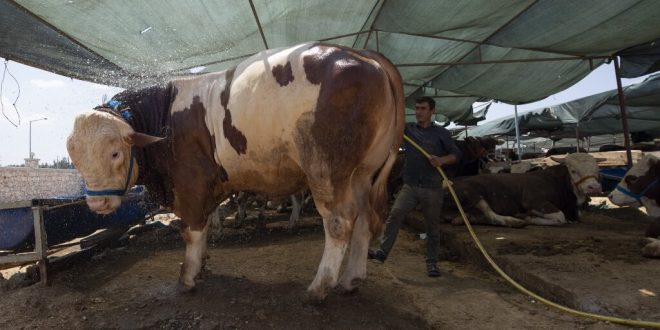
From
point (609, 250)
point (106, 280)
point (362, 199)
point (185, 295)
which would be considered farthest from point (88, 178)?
point (609, 250)

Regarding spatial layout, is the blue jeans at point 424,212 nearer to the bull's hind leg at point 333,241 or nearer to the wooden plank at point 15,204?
the bull's hind leg at point 333,241

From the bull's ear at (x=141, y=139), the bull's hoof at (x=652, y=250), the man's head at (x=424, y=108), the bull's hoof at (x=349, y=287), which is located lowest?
the bull's hoof at (x=349, y=287)

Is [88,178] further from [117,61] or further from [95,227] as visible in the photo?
[117,61]

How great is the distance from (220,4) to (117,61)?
2.72 metres

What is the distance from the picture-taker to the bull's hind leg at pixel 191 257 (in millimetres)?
3451

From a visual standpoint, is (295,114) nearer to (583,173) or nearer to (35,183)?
(583,173)

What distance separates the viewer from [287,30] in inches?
234

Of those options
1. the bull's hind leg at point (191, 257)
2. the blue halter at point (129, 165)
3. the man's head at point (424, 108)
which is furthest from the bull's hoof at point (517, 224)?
the blue halter at point (129, 165)

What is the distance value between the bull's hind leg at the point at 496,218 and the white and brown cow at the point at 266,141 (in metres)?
3.48

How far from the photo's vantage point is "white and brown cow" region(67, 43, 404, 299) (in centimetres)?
285

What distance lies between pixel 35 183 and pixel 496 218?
10.1m

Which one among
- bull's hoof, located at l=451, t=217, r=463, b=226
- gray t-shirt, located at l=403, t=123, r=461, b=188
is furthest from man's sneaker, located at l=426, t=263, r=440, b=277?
bull's hoof, located at l=451, t=217, r=463, b=226

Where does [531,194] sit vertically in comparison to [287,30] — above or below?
below

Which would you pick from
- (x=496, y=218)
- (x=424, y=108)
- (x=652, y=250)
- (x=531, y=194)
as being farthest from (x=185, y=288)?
(x=531, y=194)
